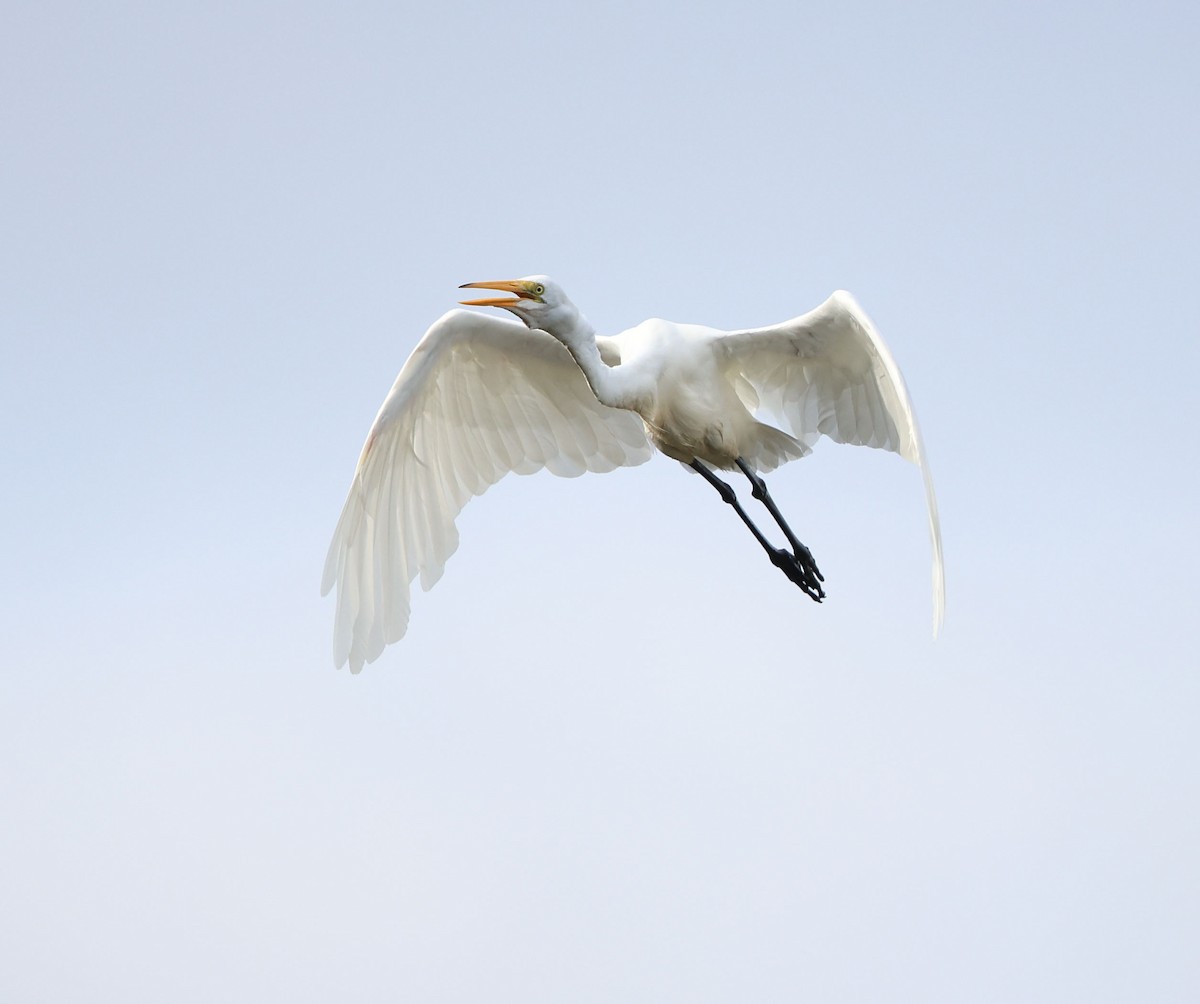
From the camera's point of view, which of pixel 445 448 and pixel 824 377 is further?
pixel 445 448

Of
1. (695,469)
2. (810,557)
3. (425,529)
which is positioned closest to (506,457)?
(425,529)

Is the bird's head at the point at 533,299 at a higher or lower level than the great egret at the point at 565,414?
higher

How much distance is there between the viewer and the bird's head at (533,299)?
10.9 meters

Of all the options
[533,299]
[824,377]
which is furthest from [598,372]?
[824,377]

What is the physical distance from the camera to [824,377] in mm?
12398

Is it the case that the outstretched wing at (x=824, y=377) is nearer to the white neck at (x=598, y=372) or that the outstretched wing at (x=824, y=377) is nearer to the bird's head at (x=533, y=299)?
the white neck at (x=598, y=372)

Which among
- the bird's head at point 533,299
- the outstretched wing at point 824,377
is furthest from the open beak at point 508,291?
the outstretched wing at point 824,377

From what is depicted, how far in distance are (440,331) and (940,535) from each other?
15.7 feet

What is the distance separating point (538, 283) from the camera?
1091cm

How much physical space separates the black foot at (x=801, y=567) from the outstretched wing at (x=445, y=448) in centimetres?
173

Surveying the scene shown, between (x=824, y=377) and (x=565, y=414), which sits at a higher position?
(x=565, y=414)

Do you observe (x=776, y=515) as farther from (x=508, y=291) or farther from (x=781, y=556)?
(x=508, y=291)

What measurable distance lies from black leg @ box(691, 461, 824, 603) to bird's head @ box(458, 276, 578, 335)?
2200 mm

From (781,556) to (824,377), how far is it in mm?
1517
